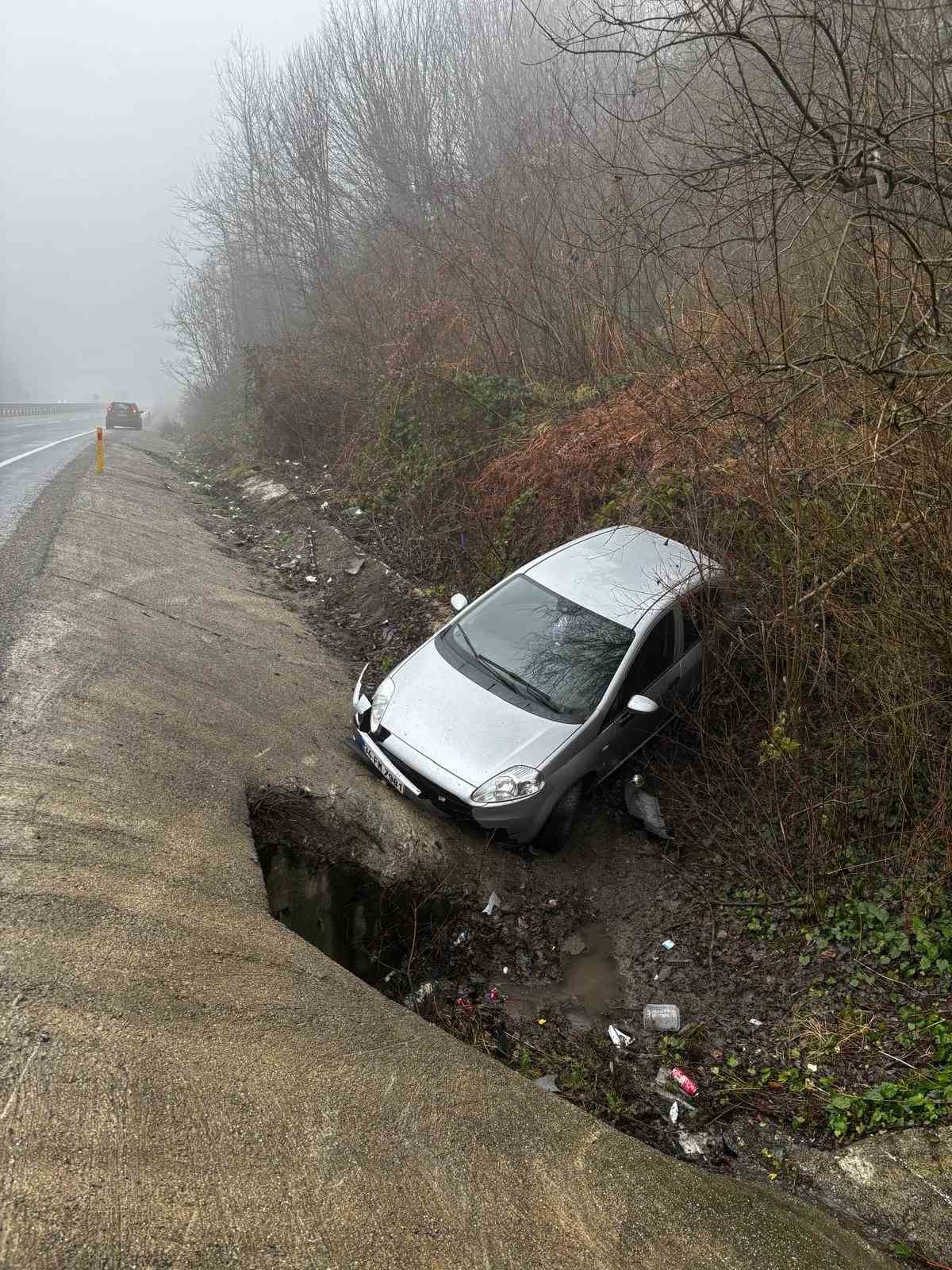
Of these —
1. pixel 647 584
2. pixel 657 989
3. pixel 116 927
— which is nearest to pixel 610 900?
pixel 657 989

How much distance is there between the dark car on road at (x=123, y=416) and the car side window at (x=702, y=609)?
1337 inches

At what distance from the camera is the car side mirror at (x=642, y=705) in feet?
21.0

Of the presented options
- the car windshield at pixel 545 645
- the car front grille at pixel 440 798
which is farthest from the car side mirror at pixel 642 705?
the car front grille at pixel 440 798

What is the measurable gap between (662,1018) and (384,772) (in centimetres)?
252

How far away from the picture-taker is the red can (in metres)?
4.79

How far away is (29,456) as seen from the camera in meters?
20.6

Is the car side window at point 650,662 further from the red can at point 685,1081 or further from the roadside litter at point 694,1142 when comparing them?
the roadside litter at point 694,1142

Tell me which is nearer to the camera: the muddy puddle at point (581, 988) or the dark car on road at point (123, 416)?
the muddy puddle at point (581, 988)

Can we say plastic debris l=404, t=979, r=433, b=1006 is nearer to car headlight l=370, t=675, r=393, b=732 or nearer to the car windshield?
car headlight l=370, t=675, r=393, b=732

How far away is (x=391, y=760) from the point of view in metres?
6.41

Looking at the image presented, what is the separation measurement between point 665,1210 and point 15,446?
2499cm

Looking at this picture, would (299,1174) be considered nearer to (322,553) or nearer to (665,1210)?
(665,1210)

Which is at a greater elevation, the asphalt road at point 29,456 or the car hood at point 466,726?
the asphalt road at point 29,456

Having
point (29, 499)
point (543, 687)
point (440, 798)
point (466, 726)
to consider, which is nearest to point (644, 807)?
point (543, 687)
